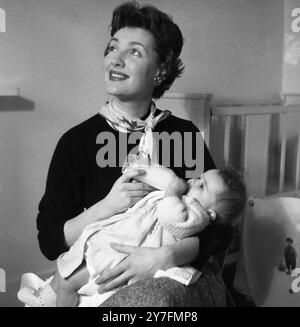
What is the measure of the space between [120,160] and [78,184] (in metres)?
0.10

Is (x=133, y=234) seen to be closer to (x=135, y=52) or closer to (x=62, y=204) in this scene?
(x=62, y=204)

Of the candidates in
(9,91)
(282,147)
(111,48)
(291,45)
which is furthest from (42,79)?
(282,147)

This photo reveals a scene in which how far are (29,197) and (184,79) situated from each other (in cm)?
52

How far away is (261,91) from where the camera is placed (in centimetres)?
122

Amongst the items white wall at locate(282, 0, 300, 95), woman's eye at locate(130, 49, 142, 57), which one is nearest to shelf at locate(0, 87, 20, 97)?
woman's eye at locate(130, 49, 142, 57)

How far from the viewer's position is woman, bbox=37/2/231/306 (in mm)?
711

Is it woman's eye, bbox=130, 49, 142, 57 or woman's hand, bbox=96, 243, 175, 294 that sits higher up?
woman's eye, bbox=130, 49, 142, 57

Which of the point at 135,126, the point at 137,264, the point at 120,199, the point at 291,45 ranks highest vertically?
the point at 291,45

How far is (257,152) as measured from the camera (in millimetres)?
1312

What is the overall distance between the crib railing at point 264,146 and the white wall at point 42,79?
33cm

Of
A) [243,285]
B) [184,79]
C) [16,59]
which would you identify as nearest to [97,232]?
[16,59]

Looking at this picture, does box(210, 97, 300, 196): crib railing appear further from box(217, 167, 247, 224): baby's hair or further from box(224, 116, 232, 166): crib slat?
box(217, 167, 247, 224): baby's hair

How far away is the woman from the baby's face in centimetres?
8
